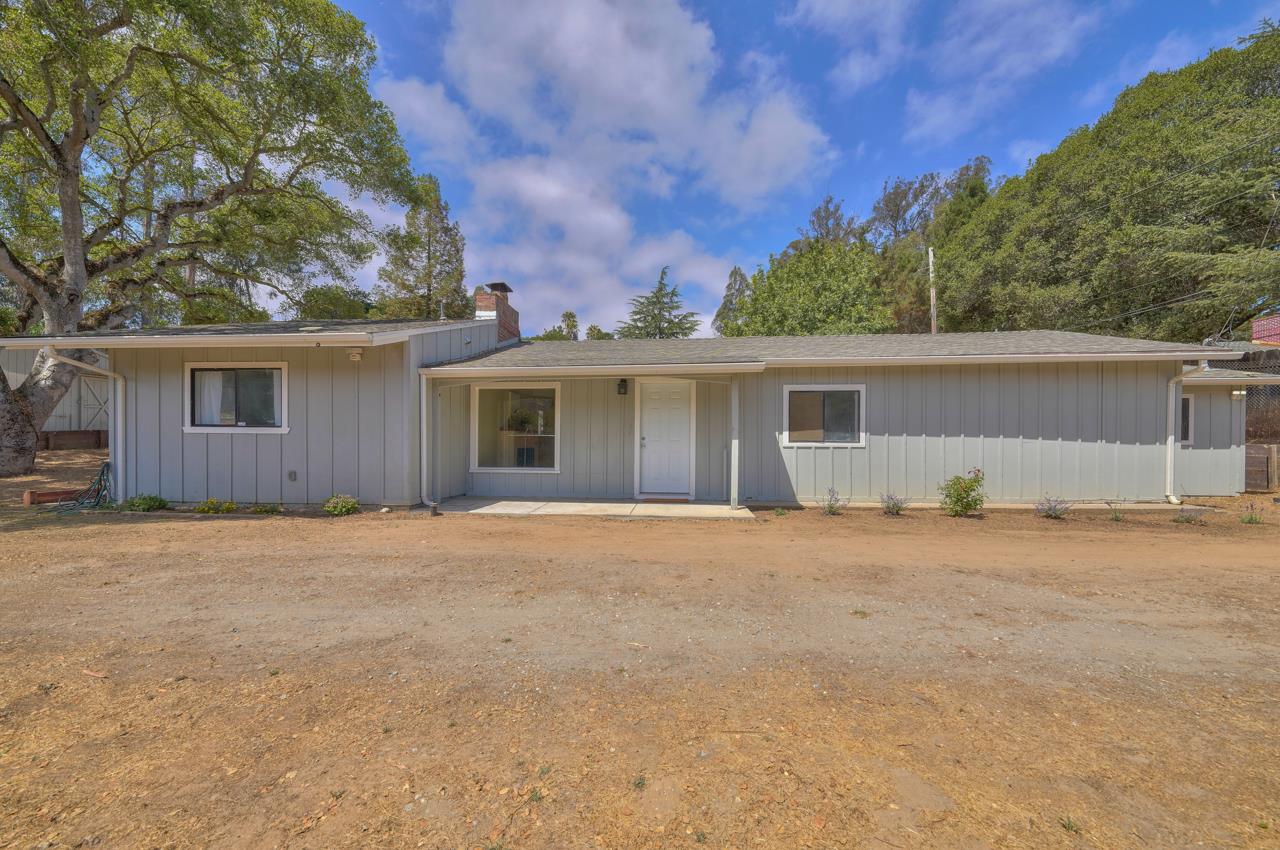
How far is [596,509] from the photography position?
7.81 meters

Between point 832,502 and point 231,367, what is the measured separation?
963 centimetres

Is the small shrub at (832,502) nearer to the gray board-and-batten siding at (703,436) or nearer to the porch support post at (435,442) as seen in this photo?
the gray board-and-batten siding at (703,436)

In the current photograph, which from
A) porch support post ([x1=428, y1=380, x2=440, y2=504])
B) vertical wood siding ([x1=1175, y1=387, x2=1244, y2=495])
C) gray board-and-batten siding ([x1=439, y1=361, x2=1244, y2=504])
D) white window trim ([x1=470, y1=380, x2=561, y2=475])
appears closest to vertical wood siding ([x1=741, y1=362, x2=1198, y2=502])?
gray board-and-batten siding ([x1=439, y1=361, x2=1244, y2=504])

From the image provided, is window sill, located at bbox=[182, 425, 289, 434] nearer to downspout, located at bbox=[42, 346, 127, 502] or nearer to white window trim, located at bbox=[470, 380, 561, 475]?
downspout, located at bbox=[42, 346, 127, 502]

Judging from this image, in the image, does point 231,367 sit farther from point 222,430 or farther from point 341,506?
point 341,506

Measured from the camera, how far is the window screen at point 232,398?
Result: 7.93 metres

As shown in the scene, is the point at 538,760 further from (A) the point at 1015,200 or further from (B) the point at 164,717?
(A) the point at 1015,200

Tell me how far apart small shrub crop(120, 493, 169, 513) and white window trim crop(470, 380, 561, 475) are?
4464 millimetres

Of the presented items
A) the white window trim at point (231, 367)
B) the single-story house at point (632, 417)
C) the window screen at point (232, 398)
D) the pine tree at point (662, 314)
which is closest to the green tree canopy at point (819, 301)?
the pine tree at point (662, 314)

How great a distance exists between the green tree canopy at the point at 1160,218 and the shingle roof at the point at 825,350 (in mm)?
8213

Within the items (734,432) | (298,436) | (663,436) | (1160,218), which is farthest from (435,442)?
(1160,218)

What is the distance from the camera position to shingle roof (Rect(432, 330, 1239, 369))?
7922mm

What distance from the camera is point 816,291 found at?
2058 cm

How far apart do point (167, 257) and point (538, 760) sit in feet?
60.5
